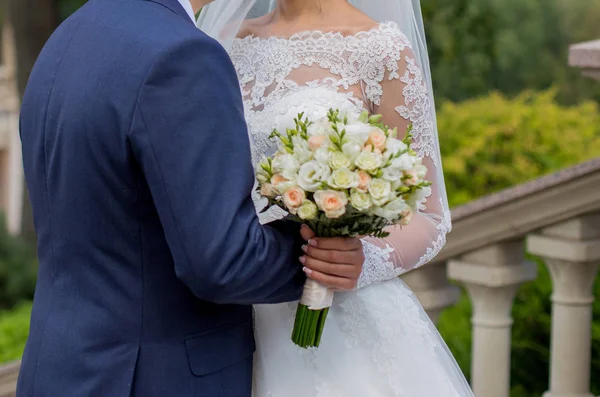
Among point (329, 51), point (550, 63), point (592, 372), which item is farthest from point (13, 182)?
point (329, 51)

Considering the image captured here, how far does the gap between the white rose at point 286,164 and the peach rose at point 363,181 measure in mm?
153

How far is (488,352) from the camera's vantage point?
384 centimetres

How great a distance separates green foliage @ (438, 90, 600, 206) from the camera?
614 centimetres

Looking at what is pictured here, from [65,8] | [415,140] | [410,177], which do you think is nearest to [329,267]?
[410,177]

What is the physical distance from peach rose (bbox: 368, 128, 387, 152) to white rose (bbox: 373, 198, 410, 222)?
0.42 ft

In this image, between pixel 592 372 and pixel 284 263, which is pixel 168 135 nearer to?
pixel 284 263

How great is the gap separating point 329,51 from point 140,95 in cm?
97

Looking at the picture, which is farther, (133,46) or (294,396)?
(294,396)

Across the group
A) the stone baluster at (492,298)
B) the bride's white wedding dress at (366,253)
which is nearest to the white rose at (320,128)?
the bride's white wedding dress at (366,253)

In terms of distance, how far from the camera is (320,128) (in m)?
2.23

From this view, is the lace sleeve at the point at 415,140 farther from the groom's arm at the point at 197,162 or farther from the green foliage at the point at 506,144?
the green foliage at the point at 506,144

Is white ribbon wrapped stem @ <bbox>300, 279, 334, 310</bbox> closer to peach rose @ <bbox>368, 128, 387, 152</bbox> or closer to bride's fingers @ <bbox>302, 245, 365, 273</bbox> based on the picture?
bride's fingers @ <bbox>302, 245, 365, 273</bbox>

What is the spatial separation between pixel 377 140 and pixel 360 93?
25.5 inches

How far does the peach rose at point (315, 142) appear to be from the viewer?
7.21 ft
